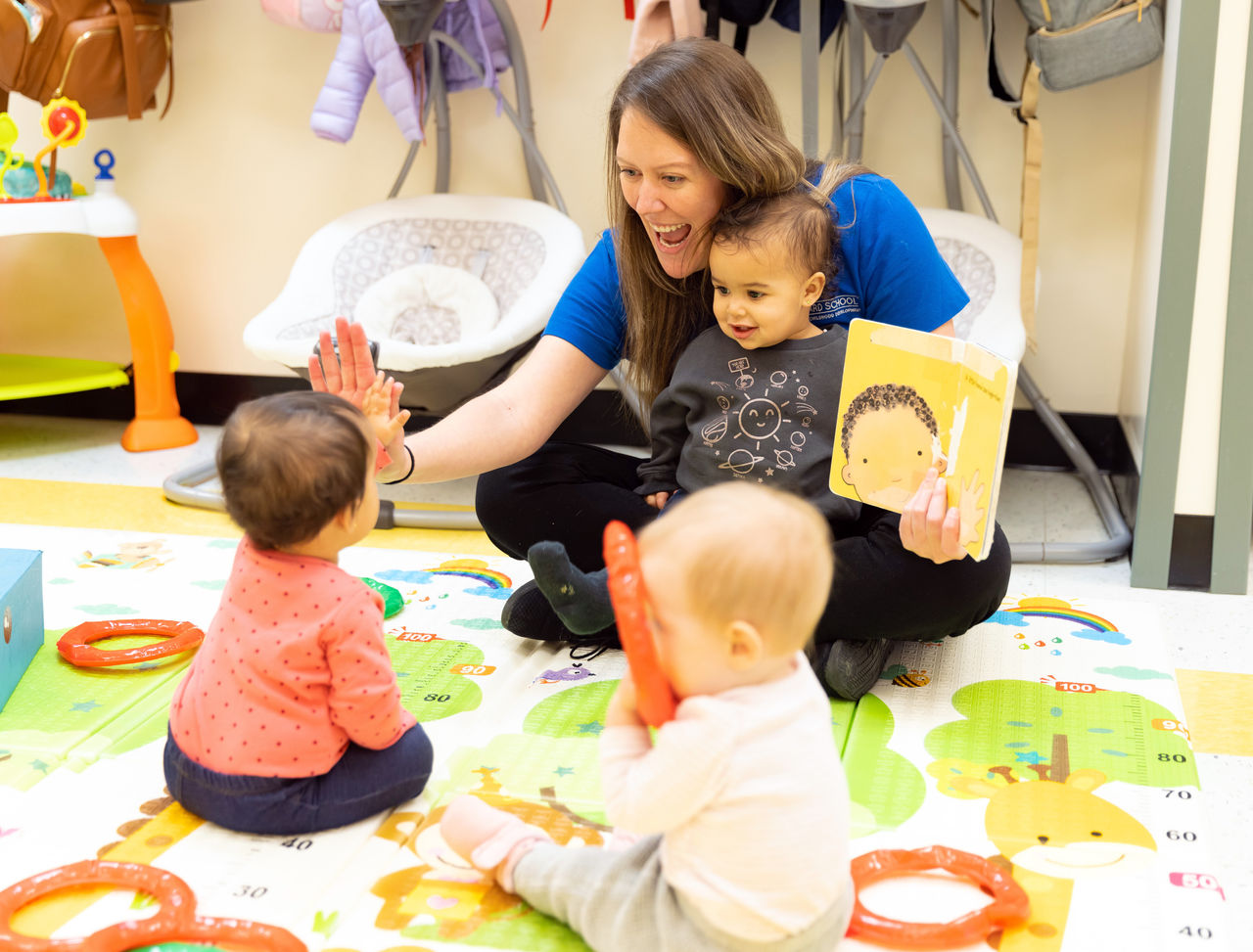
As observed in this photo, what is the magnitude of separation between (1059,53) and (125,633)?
1.84 meters

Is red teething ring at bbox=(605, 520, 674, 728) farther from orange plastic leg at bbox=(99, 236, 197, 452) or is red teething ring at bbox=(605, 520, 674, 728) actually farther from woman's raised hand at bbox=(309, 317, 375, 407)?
orange plastic leg at bbox=(99, 236, 197, 452)

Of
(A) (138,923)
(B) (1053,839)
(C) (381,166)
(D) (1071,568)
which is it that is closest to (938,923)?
(B) (1053,839)

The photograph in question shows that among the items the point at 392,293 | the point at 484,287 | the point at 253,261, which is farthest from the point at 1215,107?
the point at 253,261

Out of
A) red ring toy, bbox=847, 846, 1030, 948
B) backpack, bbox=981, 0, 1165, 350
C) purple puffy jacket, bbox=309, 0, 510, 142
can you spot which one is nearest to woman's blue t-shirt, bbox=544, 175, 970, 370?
red ring toy, bbox=847, 846, 1030, 948

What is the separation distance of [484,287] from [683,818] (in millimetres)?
1855

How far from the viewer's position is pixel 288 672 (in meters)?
1.09

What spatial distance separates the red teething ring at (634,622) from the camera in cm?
84

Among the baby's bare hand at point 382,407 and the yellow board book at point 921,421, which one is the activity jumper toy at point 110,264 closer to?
the baby's bare hand at point 382,407

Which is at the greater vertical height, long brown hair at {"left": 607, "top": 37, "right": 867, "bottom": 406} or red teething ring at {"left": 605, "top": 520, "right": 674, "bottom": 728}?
long brown hair at {"left": 607, "top": 37, "right": 867, "bottom": 406}

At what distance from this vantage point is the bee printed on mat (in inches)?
58.8

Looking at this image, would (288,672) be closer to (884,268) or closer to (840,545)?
(840,545)

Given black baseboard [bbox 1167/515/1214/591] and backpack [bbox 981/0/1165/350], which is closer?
black baseboard [bbox 1167/515/1214/591]

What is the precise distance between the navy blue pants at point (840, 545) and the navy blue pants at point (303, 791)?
0.51m

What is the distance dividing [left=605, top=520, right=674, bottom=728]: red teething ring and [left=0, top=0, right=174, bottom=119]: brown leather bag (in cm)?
227
